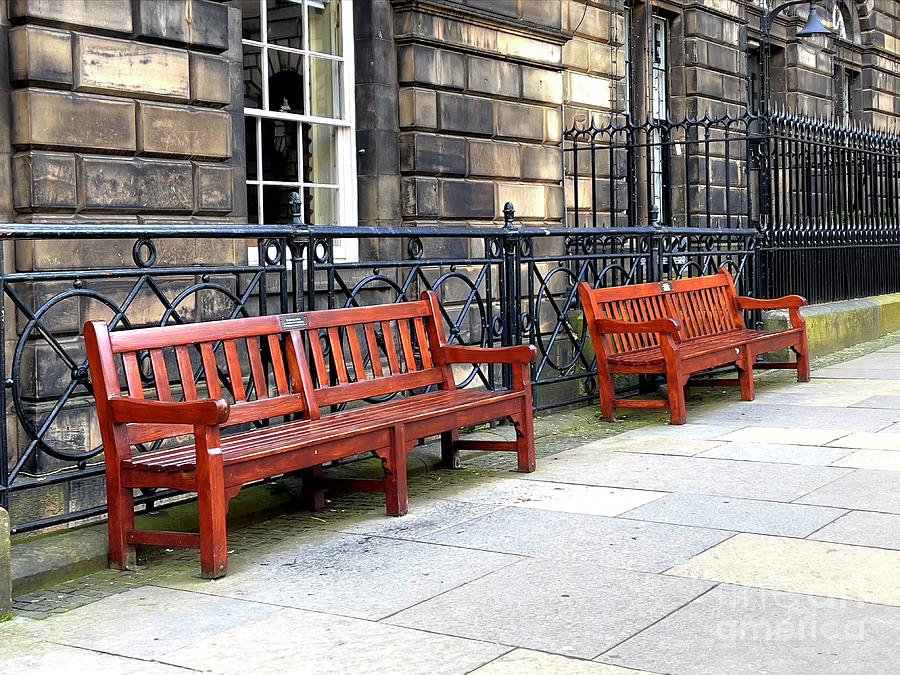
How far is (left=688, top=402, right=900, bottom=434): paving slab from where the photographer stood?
27.7 feet

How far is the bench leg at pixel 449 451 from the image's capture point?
7188 mm

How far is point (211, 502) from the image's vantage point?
4.85m

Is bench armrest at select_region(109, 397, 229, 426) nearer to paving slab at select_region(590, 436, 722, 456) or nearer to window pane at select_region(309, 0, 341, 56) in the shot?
paving slab at select_region(590, 436, 722, 456)

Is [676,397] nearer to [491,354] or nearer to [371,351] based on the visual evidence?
[491,354]

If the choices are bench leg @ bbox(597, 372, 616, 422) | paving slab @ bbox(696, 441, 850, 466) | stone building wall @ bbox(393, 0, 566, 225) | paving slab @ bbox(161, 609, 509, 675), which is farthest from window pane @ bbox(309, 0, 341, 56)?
paving slab @ bbox(161, 609, 509, 675)

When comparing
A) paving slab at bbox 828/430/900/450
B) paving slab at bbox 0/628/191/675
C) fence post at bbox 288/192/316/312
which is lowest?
paving slab at bbox 0/628/191/675

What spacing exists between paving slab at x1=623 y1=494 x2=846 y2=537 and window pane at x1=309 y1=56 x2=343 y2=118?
5310mm

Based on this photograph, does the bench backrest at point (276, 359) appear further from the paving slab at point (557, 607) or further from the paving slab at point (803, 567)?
the paving slab at point (803, 567)

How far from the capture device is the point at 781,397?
32.4 ft

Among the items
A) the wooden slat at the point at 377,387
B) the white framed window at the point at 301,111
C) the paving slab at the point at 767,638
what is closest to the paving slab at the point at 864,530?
the paving slab at the point at 767,638

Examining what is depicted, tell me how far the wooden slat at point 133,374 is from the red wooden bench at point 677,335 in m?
4.15

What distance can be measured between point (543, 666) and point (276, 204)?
635 cm

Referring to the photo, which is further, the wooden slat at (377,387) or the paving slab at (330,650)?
the wooden slat at (377,387)

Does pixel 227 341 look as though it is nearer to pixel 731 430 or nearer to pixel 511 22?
pixel 731 430
